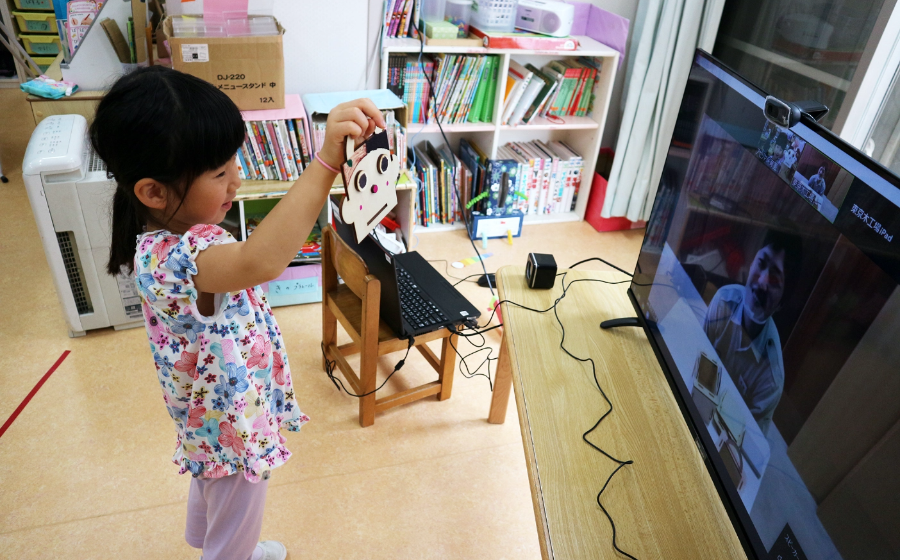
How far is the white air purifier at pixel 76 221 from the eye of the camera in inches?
77.7

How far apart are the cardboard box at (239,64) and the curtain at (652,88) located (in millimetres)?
1572

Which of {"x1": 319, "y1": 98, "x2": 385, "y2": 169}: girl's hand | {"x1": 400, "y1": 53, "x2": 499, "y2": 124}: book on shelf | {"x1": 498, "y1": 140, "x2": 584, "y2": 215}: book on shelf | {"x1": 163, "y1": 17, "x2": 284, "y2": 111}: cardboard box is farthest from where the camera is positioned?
{"x1": 498, "y1": 140, "x2": 584, "y2": 215}: book on shelf

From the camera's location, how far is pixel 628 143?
9.83 feet

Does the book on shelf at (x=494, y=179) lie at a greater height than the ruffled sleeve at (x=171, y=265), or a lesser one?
lesser

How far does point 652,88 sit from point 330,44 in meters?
1.46

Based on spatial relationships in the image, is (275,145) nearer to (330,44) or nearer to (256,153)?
(256,153)

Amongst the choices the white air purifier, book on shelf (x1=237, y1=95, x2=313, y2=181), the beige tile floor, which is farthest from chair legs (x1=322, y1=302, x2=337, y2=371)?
the white air purifier

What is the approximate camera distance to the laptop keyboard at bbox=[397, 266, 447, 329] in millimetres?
1900

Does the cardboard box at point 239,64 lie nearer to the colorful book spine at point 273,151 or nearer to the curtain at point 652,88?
the colorful book spine at point 273,151

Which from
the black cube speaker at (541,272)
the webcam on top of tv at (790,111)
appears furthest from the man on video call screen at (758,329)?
the black cube speaker at (541,272)

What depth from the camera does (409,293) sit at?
2020 mm

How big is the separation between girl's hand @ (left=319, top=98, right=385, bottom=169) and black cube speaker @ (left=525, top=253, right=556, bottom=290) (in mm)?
766

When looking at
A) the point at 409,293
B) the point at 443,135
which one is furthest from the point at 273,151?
the point at 443,135

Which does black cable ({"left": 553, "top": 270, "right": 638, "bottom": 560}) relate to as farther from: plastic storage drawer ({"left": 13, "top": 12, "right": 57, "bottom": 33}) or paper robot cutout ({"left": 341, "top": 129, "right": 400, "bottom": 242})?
plastic storage drawer ({"left": 13, "top": 12, "right": 57, "bottom": 33})
